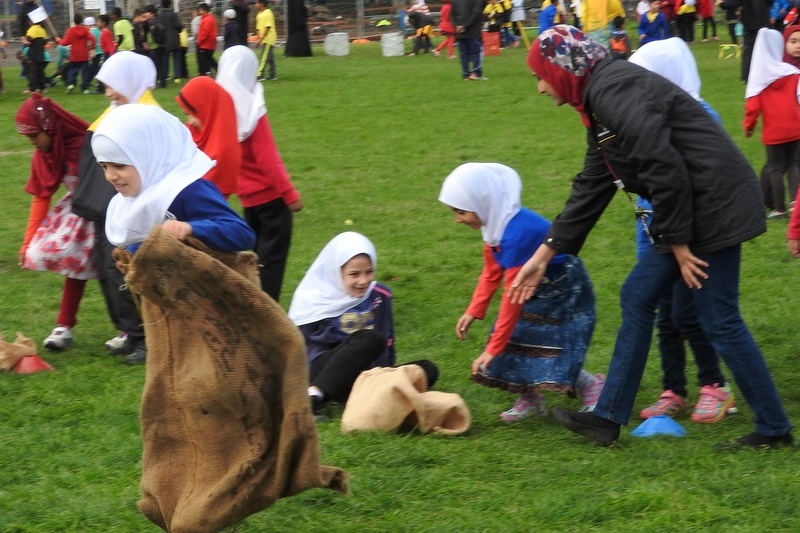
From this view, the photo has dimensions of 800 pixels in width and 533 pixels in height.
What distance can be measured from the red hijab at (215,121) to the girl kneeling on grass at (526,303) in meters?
1.62

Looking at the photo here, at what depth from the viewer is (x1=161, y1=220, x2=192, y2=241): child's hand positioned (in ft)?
11.6

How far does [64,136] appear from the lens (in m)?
6.56

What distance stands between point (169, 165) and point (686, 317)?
250 cm

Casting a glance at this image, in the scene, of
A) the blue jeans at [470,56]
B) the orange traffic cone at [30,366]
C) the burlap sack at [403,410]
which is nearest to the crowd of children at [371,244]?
the burlap sack at [403,410]

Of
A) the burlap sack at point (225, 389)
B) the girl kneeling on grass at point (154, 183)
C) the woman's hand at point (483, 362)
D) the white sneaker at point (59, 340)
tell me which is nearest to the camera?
the burlap sack at point (225, 389)

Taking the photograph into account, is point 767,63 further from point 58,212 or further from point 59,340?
point 59,340

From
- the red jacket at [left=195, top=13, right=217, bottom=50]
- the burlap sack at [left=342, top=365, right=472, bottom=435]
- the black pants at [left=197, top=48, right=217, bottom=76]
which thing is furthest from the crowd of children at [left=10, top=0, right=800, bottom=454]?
the black pants at [left=197, top=48, right=217, bottom=76]

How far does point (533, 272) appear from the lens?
15.3 feet

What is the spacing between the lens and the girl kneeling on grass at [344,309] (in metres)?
5.63

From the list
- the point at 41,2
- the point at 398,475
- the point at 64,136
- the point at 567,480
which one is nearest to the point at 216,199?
the point at 398,475

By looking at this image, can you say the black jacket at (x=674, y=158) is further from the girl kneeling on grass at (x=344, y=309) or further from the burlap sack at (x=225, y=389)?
the girl kneeling on grass at (x=344, y=309)

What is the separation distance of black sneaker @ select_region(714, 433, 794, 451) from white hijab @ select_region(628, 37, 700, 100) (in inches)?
66.8

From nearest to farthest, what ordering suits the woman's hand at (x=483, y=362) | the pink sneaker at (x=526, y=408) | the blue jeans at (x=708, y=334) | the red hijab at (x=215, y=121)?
the blue jeans at (x=708, y=334), the woman's hand at (x=483, y=362), the pink sneaker at (x=526, y=408), the red hijab at (x=215, y=121)

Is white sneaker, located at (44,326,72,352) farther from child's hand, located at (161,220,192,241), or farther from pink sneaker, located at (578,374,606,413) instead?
child's hand, located at (161,220,192,241)
